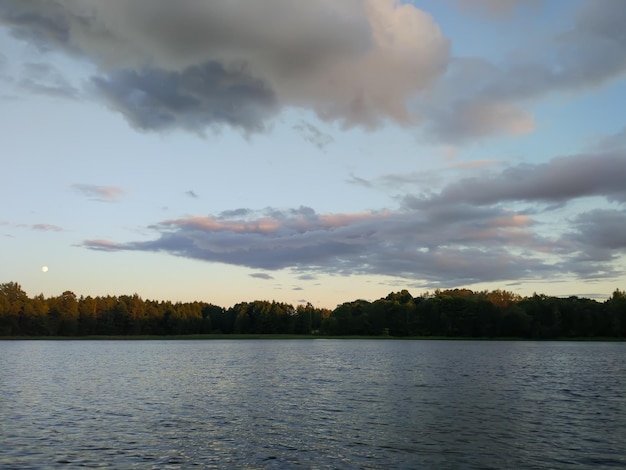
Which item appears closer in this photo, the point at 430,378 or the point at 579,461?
the point at 579,461

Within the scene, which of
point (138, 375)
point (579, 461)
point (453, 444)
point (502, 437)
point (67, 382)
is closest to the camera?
point (579, 461)

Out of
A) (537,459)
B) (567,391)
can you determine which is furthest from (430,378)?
(537,459)

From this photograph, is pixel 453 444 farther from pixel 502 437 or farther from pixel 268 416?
pixel 268 416

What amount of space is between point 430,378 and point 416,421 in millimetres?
32304

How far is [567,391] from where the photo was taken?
58875 millimetres

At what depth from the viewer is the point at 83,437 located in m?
35.0

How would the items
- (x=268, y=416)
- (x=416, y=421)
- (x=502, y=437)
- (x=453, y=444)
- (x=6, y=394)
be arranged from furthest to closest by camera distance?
(x=6, y=394) → (x=268, y=416) → (x=416, y=421) → (x=502, y=437) → (x=453, y=444)

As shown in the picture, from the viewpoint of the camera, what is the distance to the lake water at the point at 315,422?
30.0 m

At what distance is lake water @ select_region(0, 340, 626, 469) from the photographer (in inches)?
1180

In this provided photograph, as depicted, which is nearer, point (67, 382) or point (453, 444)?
point (453, 444)

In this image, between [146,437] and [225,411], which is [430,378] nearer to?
[225,411]

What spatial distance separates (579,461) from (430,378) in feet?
141

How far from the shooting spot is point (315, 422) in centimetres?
4062

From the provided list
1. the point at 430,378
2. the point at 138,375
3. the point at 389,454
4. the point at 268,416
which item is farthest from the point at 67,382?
the point at 389,454
